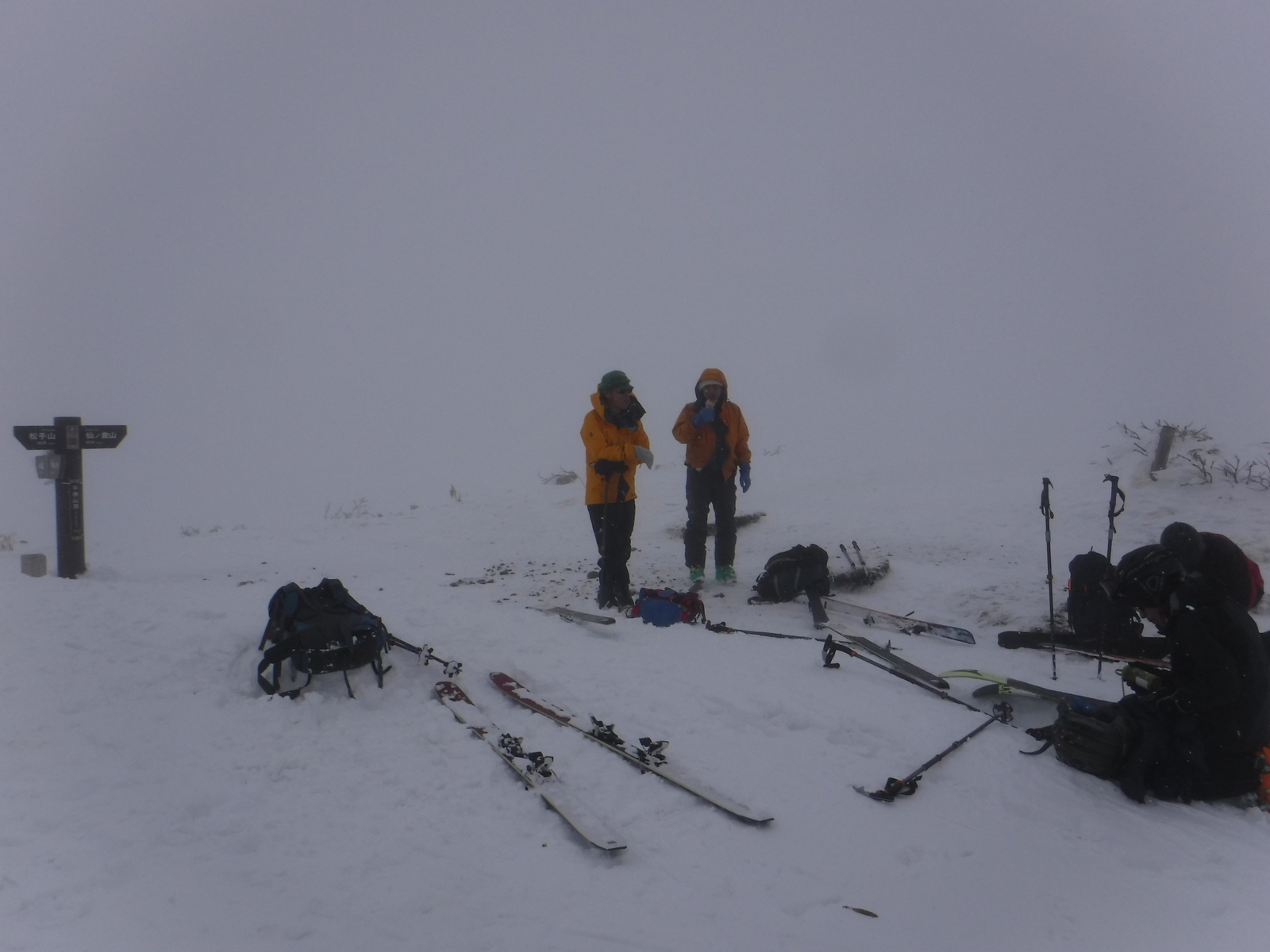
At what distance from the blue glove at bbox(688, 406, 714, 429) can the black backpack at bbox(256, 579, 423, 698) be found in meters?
3.74

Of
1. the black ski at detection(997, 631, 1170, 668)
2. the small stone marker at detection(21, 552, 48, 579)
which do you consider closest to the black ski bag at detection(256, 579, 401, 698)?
the black ski at detection(997, 631, 1170, 668)

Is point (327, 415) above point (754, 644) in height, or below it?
above

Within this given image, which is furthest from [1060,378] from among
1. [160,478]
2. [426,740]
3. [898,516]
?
[160,478]

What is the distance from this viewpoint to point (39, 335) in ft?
147

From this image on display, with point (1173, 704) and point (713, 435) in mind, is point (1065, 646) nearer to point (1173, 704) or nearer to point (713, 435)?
point (1173, 704)

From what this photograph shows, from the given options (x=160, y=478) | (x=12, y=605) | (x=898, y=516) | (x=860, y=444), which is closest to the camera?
(x=12, y=605)

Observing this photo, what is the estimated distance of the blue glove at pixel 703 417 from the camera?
7.43 metres

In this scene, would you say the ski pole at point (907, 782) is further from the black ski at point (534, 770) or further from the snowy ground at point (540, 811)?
the black ski at point (534, 770)

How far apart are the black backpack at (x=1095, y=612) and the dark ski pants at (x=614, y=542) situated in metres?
3.61

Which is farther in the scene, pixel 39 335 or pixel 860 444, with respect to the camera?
pixel 39 335

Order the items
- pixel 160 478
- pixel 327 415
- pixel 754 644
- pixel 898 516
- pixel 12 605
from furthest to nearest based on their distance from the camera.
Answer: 1. pixel 327 415
2. pixel 160 478
3. pixel 898 516
4. pixel 754 644
5. pixel 12 605

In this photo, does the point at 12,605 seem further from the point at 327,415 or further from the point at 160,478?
the point at 327,415

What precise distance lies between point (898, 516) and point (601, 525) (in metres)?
4.90

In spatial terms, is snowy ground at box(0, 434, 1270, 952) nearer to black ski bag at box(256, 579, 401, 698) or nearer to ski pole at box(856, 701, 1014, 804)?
ski pole at box(856, 701, 1014, 804)
